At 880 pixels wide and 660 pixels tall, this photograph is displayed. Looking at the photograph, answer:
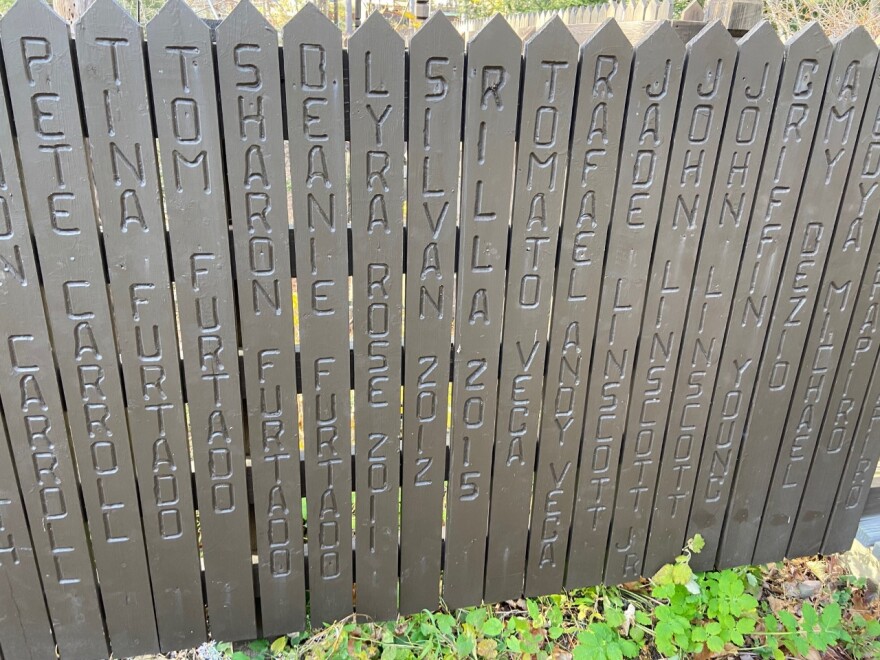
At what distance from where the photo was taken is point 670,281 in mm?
1976

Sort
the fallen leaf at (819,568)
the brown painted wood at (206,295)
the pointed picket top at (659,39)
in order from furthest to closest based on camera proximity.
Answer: the fallen leaf at (819,568)
the pointed picket top at (659,39)
the brown painted wood at (206,295)

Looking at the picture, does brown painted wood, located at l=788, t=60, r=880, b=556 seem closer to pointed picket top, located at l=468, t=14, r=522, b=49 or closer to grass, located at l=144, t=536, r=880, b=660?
grass, located at l=144, t=536, r=880, b=660

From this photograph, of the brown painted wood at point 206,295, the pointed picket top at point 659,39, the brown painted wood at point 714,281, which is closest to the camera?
the brown painted wood at point 206,295

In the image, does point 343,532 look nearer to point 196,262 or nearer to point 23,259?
point 196,262

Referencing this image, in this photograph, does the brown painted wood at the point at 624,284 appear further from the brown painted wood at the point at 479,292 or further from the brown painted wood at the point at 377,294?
the brown painted wood at the point at 377,294

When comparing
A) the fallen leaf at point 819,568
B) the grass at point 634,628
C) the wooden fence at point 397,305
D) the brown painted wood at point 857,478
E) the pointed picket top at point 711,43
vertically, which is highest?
the pointed picket top at point 711,43

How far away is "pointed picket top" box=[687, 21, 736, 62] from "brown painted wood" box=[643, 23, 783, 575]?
5cm

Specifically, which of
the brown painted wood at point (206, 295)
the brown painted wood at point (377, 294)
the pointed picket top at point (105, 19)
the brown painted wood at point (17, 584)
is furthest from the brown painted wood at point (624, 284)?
the brown painted wood at point (17, 584)

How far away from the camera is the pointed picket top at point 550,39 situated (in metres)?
1.60

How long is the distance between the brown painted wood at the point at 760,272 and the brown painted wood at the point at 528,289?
670mm

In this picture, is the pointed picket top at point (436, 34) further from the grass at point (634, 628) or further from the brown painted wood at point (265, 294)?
the grass at point (634, 628)

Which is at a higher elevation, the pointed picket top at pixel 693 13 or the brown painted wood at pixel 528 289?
the pointed picket top at pixel 693 13

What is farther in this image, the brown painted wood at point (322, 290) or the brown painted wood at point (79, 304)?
the brown painted wood at point (322, 290)

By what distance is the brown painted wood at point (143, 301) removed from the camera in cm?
141
